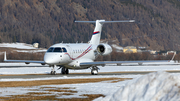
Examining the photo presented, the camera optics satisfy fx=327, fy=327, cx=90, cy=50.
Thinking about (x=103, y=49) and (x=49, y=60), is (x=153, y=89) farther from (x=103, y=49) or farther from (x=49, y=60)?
(x=103, y=49)

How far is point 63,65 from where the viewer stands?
3706 cm

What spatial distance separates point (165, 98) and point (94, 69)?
1130 inches

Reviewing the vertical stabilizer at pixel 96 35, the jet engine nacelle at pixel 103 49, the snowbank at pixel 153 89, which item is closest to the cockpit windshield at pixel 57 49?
the jet engine nacelle at pixel 103 49

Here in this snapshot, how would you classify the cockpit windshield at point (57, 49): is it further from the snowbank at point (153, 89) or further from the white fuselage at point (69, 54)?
the snowbank at point (153, 89)

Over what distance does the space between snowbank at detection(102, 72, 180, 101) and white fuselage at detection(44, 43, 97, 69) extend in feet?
84.6

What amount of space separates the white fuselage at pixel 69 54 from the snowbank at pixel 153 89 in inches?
1016

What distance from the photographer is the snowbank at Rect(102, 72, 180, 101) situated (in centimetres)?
788

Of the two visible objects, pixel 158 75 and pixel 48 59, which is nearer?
pixel 158 75

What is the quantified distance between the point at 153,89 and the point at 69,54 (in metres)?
28.4

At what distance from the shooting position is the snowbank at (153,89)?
7879mm

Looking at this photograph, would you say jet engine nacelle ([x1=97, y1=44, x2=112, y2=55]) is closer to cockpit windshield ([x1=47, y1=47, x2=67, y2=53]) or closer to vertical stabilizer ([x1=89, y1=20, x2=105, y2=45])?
vertical stabilizer ([x1=89, y1=20, x2=105, y2=45])

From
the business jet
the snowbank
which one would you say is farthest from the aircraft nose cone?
the snowbank

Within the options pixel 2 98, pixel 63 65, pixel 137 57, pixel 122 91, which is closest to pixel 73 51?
pixel 63 65

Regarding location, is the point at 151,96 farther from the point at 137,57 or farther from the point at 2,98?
the point at 137,57
